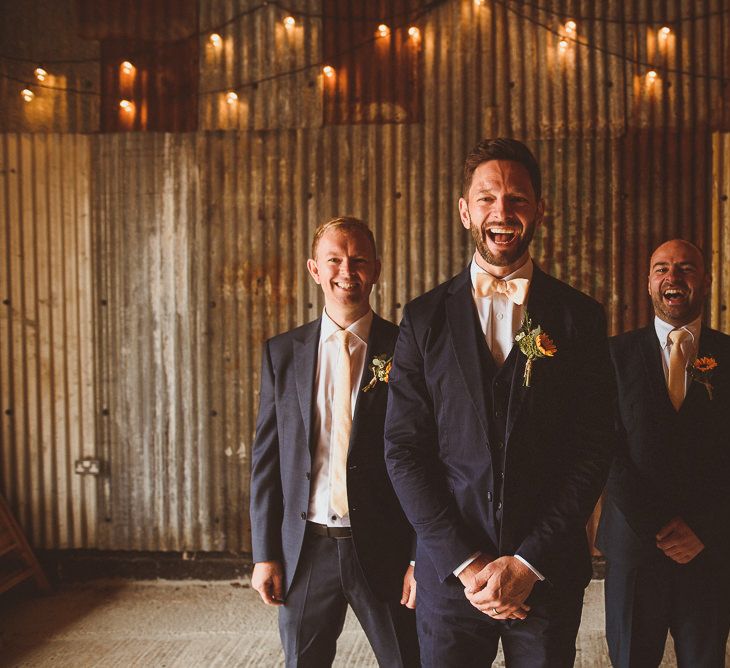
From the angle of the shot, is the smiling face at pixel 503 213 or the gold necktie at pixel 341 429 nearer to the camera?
the smiling face at pixel 503 213

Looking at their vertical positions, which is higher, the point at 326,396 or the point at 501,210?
the point at 501,210

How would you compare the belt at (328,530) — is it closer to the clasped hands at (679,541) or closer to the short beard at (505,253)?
the short beard at (505,253)

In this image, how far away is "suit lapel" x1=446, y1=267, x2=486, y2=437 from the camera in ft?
6.33

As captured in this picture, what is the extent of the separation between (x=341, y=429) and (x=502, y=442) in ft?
2.57

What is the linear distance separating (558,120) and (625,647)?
11.5 feet

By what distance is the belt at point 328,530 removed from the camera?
243cm

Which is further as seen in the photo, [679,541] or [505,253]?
[679,541]

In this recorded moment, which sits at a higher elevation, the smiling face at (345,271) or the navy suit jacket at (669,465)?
the smiling face at (345,271)

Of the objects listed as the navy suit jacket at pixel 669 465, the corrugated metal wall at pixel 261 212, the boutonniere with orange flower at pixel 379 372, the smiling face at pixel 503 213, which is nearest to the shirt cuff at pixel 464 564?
the boutonniere with orange flower at pixel 379 372

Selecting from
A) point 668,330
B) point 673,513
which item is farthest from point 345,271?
point 673,513

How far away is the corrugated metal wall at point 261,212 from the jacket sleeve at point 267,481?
1936 millimetres

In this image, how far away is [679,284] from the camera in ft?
9.23

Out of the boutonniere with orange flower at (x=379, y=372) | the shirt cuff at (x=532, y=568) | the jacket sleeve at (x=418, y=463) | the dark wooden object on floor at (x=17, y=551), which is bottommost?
the dark wooden object on floor at (x=17, y=551)

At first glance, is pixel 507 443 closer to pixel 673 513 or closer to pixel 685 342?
pixel 673 513
